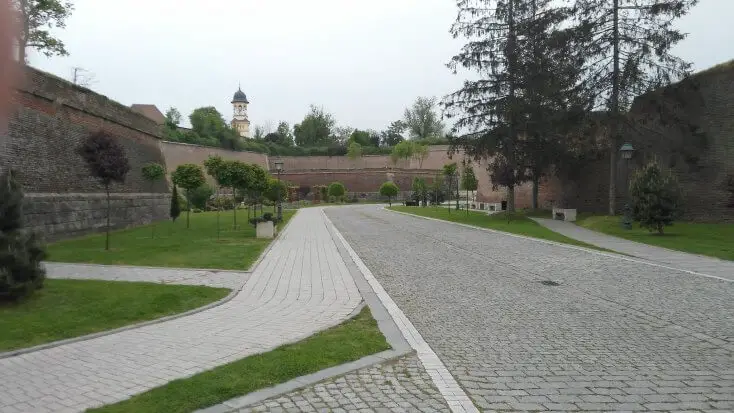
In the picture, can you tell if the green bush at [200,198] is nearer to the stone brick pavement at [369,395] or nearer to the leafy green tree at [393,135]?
the stone brick pavement at [369,395]

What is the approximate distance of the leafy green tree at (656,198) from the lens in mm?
18859

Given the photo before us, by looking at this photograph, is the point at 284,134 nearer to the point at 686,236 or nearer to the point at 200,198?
the point at 200,198

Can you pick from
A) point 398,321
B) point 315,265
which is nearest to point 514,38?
point 315,265

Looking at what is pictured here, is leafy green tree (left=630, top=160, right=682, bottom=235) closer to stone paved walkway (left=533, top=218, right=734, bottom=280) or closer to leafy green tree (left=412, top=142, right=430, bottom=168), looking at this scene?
stone paved walkway (left=533, top=218, right=734, bottom=280)

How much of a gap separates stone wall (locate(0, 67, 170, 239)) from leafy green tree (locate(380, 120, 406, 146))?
282 ft

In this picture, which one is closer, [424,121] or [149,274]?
[149,274]

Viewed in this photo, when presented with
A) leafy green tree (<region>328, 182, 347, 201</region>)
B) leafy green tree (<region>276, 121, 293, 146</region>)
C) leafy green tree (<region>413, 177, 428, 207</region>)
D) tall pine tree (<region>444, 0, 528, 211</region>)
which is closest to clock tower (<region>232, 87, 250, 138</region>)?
leafy green tree (<region>276, 121, 293, 146</region>)

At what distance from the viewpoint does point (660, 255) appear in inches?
577

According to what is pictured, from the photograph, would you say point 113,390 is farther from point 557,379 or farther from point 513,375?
point 557,379

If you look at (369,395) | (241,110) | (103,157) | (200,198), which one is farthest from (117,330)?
(241,110)

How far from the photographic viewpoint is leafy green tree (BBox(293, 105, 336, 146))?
344 ft

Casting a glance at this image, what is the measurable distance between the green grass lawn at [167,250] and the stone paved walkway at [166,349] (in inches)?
143

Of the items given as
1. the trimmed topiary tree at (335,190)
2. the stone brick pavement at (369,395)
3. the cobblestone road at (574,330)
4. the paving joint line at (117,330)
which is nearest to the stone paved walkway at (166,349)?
the paving joint line at (117,330)

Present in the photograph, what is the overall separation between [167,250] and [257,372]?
1142 cm
